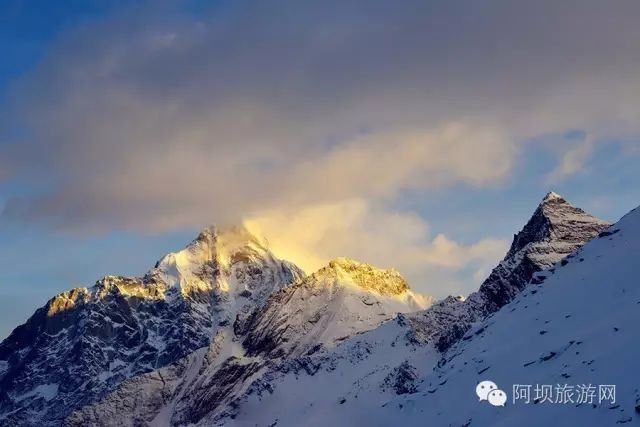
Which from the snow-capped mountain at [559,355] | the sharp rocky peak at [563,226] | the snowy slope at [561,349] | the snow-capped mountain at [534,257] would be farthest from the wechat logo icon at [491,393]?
the sharp rocky peak at [563,226]

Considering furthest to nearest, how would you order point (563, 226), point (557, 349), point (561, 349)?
point (563, 226), point (557, 349), point (561, 349)

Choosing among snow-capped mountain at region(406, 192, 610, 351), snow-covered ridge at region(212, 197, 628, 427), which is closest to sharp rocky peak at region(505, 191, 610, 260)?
snow-capped mountain at region(406, 192, 610, 351)

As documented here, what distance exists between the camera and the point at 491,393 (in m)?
98.2

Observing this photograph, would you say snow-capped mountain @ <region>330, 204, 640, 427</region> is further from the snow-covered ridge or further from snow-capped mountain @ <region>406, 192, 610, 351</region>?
snow-capped mountain @ <region>406, 192, 610, 351</region>

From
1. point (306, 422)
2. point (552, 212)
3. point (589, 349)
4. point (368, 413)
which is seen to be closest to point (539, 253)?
point (552, 212)

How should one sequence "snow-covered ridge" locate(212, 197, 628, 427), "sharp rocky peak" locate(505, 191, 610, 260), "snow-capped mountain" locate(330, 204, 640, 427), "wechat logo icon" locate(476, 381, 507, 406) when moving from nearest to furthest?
"snow-capped mountain" locate(330, 204, 640, 427)
"snow-covered ridge" locate(212, 197, 628, 427)
"wechat logo icon" locate(476, 381, 507, 406)
"sharp rocky peak" locate(505, 191, 610, 260)

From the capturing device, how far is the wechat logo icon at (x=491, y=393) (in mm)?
94562

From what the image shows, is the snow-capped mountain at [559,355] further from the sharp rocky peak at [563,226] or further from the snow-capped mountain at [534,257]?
the sharp rocky peak at [563,226]

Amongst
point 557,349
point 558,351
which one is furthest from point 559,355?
point 557,349

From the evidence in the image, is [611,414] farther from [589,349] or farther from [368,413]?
[368,413]

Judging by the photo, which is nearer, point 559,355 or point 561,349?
point 559,355

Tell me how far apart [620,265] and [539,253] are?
69050 millimetres

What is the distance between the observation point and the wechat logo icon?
9456 cm

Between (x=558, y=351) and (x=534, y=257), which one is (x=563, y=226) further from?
(x=558, y=351)
